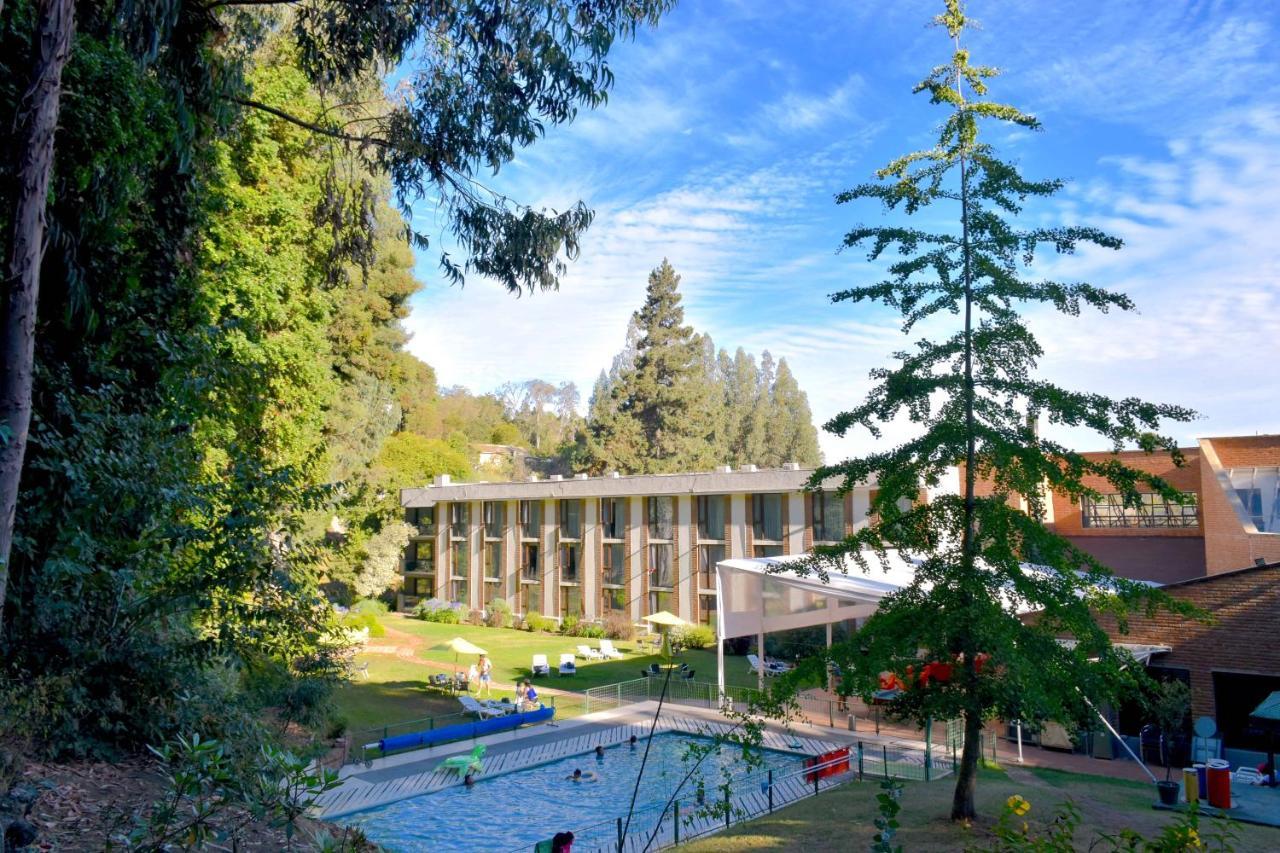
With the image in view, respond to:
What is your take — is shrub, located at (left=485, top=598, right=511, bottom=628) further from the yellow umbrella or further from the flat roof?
the yellow umbrella

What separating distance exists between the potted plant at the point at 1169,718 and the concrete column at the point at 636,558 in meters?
22.6

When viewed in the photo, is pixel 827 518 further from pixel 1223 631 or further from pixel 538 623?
pixel 1223 631

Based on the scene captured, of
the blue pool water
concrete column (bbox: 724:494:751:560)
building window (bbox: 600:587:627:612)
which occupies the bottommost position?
the blue pool water

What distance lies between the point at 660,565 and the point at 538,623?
6.83 meters

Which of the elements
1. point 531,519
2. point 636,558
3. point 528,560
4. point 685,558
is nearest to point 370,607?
point 528,560

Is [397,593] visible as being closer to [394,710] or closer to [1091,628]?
[394,710]

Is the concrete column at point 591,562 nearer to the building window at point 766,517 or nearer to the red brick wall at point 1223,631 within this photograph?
the building window at point 766,517

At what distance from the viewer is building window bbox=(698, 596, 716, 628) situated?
1388 inches

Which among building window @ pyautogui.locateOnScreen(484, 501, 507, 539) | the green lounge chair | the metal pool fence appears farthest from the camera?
building window @ pyautogui.locateOnScreen(484, 501, 507, 539)

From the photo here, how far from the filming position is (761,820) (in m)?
14.0

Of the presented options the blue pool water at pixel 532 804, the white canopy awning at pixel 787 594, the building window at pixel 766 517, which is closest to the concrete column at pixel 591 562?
the building window at pixel 766 517

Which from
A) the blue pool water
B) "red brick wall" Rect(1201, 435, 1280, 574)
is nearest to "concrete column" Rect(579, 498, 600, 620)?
the blue pool water

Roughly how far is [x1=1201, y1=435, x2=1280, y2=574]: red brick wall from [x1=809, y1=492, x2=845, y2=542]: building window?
1124 centimetres

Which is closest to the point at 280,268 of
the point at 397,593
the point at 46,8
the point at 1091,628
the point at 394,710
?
the point at 394,710
